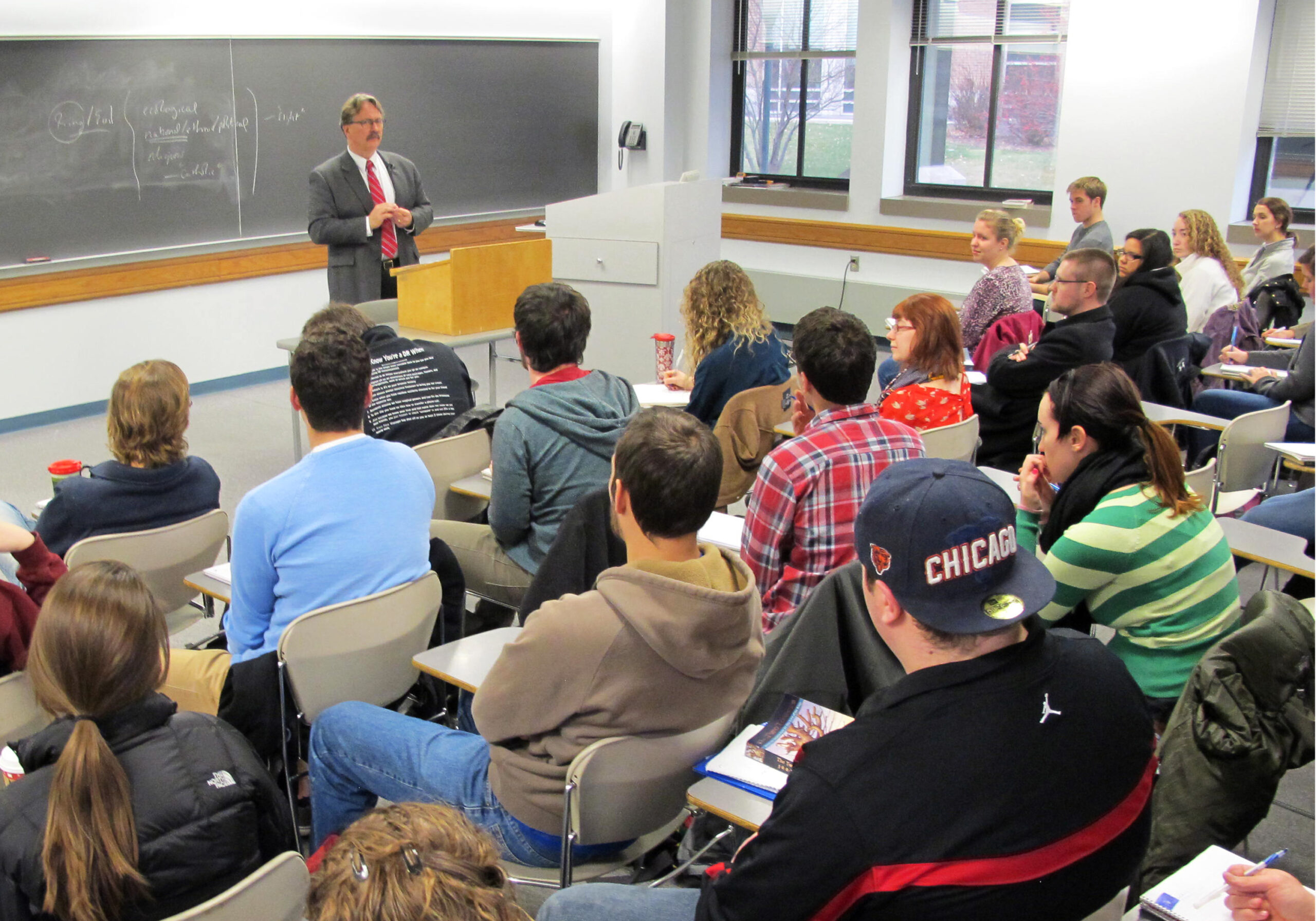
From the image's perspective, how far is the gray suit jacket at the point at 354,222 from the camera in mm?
5449

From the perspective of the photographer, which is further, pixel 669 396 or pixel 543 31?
pixel 543 31

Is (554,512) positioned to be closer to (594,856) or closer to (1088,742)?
(594,856)

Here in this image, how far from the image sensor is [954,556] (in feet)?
4.27

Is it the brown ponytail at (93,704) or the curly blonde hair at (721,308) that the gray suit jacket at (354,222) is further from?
the brown ponytail at (93,704)

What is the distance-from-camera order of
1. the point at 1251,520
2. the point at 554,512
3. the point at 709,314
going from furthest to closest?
the point at 709,314 < the point at 1251,520 < the point at 554,512

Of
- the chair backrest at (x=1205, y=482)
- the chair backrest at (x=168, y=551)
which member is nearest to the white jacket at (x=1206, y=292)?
the chair backrest at (x=1205, y=482)

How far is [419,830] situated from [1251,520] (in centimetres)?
318

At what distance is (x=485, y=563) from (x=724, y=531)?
697 mm

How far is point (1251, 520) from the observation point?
344 cm

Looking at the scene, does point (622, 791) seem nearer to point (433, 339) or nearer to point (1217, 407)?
point (433, 339)

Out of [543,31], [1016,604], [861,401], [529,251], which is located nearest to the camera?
[1016,604]

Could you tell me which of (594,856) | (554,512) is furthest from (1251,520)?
(594,856)

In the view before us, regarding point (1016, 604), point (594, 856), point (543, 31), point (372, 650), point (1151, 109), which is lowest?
point (594, 856)

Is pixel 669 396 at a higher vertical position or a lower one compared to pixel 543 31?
lower
